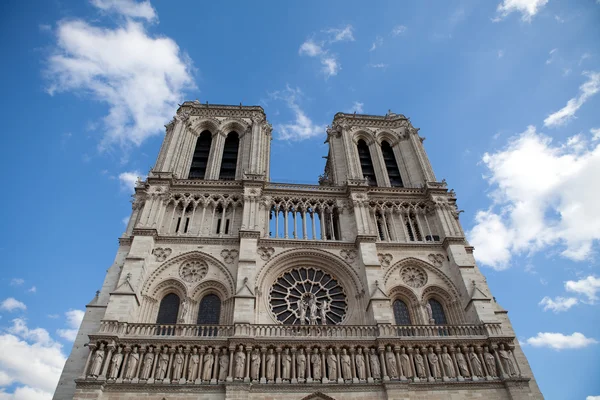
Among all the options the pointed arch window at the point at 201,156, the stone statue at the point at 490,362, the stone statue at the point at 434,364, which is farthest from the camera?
the pointed arch window at the point at 201,156

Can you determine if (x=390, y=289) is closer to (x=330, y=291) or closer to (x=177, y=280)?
(x=330, y=291)

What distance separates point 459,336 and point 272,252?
9848 millimetres

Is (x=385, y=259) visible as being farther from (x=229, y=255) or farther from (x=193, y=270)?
(x=193, y=270)

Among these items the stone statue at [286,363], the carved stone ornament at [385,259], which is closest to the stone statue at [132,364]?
the stone statue at [286,363]

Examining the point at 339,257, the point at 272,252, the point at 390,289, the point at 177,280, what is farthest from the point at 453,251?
the point at 177,280

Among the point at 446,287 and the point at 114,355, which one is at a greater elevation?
the point at 446,287

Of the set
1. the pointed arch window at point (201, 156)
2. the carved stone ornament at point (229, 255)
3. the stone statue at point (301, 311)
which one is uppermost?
the pointed arch window at point (201, 156)

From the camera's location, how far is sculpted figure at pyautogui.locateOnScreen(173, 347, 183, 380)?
15.7m

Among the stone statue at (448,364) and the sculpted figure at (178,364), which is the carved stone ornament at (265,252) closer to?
the sculpted figure at (178,364)

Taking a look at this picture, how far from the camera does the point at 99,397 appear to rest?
48.3 feet

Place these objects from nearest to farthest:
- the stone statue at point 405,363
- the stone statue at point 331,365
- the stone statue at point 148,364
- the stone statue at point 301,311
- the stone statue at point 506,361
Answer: the stone statue at point 148,364 < the stone statue at point 331,365 < the stone statue at point 405,363 < the stone statue at point 506,361 < the stone statue at point 301,311

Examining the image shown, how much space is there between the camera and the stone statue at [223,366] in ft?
51.7

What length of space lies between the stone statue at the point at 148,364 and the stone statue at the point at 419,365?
10.9 metres

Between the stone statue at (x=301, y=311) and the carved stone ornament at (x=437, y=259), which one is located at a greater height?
the carved stone ornament at (x=437, y=259)
